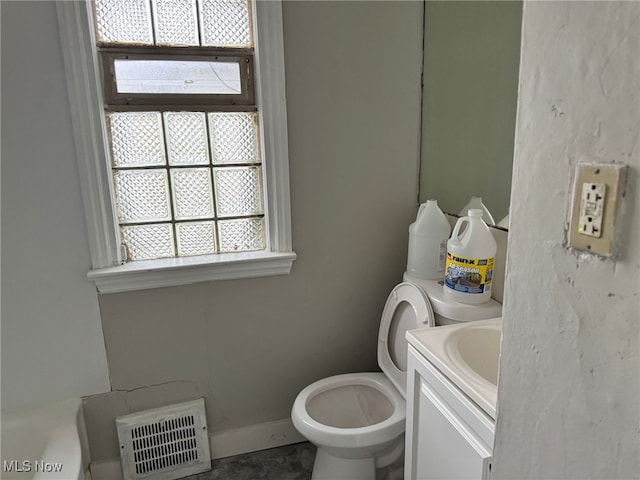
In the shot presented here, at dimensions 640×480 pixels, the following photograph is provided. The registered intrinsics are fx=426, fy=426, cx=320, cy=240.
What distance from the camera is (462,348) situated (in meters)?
1.20

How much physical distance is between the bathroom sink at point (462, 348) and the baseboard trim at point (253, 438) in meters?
0.96

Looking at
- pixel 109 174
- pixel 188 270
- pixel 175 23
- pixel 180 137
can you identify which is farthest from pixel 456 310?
pixel 175 23

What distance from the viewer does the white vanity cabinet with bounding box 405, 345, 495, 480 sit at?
0.94 m

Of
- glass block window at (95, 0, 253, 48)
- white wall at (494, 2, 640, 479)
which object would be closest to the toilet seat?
white wall at (494, 2, 640, 479)

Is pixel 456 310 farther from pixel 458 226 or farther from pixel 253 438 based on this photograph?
pixel 253 438

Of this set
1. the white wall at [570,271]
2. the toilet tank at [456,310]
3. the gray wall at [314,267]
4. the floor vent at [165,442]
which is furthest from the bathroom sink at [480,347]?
the floor vent at [165,442]

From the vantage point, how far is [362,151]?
1734 mm

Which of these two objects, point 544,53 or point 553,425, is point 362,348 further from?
point 544,53

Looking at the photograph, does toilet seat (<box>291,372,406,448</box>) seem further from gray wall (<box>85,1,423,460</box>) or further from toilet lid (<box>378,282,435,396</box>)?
gray wall (<box>85,1,423,460</box>)

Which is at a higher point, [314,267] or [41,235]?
[41,235]

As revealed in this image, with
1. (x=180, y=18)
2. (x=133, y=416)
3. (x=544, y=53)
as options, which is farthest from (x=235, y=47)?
(x=133, y=416)

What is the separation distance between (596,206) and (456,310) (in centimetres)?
91

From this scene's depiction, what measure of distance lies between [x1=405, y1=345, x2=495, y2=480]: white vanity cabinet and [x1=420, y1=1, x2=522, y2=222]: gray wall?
0.66m

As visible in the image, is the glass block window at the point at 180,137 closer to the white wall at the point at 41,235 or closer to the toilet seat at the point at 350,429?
the white wall at the point at 41,235
